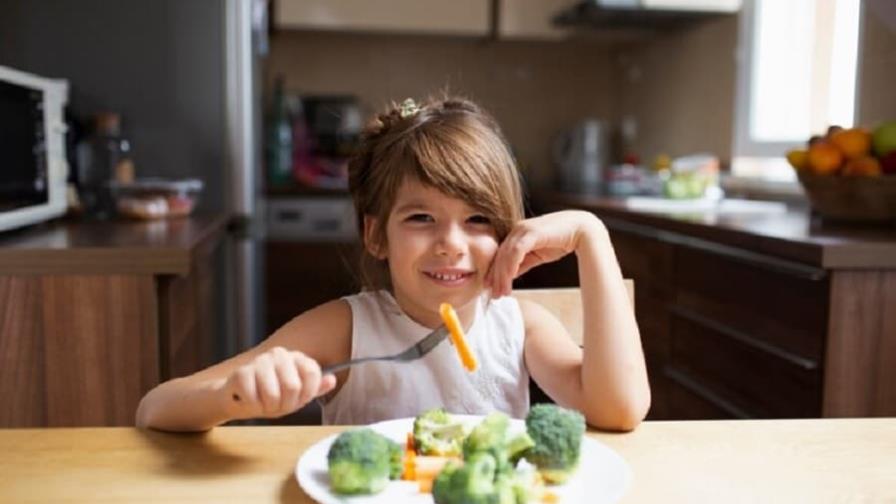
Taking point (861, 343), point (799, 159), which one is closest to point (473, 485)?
point (861, 343)

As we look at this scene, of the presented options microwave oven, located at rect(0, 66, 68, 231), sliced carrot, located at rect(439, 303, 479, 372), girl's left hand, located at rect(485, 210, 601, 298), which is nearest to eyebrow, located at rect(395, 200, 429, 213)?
girl's left hand, located at rect(485, 210, 601, 298)

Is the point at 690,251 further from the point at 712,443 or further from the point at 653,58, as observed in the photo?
the point at 653,58

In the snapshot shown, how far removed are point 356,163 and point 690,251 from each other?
1166mm

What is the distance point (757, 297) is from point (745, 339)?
95 millimetres

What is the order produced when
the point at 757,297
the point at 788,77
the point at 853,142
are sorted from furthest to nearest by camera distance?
the point at 788,77
the point at 853,142
the point at 757,297

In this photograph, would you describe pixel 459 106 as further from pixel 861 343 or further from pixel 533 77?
pixel 533 77

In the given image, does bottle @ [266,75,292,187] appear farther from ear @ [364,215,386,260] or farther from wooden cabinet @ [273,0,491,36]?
ear @ [364,215,386,260]

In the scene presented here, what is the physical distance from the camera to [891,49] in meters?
2.17

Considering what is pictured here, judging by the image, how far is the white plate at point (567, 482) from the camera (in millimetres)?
640

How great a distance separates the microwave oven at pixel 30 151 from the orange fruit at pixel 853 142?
1.62 meters

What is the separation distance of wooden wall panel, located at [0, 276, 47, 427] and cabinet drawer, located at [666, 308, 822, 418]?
51.0 inches

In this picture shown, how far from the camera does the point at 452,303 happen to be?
105cm

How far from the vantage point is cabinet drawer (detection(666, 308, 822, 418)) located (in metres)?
1.66

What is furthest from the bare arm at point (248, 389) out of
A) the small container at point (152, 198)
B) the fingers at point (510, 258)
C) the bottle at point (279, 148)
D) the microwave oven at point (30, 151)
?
the bottle at point (279, 148)
